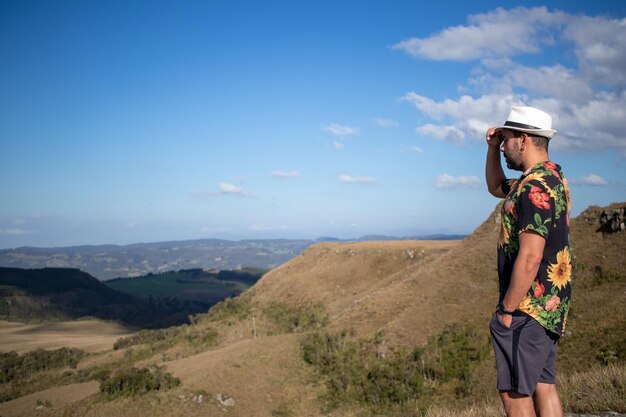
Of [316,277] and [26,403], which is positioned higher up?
[316,277]

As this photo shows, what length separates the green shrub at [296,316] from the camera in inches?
1388

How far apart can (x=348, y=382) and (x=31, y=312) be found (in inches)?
2863

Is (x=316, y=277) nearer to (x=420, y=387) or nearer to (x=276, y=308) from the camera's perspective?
(x=276, y=308)

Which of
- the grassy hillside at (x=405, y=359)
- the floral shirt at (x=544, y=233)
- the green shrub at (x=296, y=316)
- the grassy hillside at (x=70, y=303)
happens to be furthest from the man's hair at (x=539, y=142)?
the grassy hillside at (x=70, y=303)

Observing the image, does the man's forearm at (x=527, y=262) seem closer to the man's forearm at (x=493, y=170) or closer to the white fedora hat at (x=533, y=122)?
the white fedora hat at (x=533, y=122)

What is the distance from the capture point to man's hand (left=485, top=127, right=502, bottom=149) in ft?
13.0

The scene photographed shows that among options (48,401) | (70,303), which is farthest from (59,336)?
(70,303)

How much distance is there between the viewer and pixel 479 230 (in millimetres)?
33406

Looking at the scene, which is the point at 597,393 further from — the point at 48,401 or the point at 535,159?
the point at 48,401

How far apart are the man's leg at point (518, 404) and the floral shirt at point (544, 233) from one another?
1.77 ft

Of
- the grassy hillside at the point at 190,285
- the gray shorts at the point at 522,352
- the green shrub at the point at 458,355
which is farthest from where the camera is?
the grassy hillside at the point at 190,285

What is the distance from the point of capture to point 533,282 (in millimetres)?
3229

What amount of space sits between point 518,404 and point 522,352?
1.38 ft

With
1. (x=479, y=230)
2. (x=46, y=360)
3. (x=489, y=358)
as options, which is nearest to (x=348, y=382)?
(x=489, y=358)
